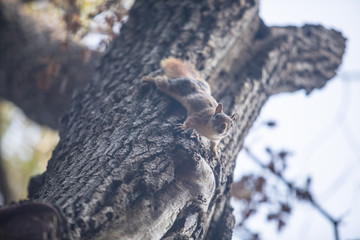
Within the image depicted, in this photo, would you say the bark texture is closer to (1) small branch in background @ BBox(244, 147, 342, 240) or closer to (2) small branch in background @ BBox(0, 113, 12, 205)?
(2) small branch in background @ BBox(0, 113, 12, 205)

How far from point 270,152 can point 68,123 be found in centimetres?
287

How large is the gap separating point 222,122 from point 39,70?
2906 mm

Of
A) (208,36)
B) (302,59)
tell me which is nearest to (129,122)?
(208,36)

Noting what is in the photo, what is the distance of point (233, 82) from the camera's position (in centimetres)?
319

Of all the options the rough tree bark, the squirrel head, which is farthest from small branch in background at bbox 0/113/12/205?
the squirrel head

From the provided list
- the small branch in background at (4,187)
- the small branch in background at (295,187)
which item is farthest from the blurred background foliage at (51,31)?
the small branch in background at (295,187)

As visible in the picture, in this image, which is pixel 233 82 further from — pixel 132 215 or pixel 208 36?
pixel 132 215

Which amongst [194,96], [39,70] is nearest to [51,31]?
[39,70]

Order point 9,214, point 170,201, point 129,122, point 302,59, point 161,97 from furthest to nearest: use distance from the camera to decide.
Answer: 1. point 302,59
2. point 161,97
3. point 129,122
4. point 170,201
5. point 9,214

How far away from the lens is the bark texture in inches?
164

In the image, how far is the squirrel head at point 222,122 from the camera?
2.62 m

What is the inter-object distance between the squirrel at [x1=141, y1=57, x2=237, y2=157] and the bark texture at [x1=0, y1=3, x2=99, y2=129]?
1.88m

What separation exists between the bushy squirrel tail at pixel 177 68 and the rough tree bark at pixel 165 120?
79 millimetres

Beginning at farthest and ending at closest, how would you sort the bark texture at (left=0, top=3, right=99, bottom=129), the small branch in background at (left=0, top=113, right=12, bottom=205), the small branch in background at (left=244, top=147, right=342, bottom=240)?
1. the small branch in background at (left=0, top=113, right=12, bottom=205)
2. the bark texture at (left=0, top=3, right=99, bottom=129)
3. the small branch in background at (left=244, top=147, right=342, bottom=240)
